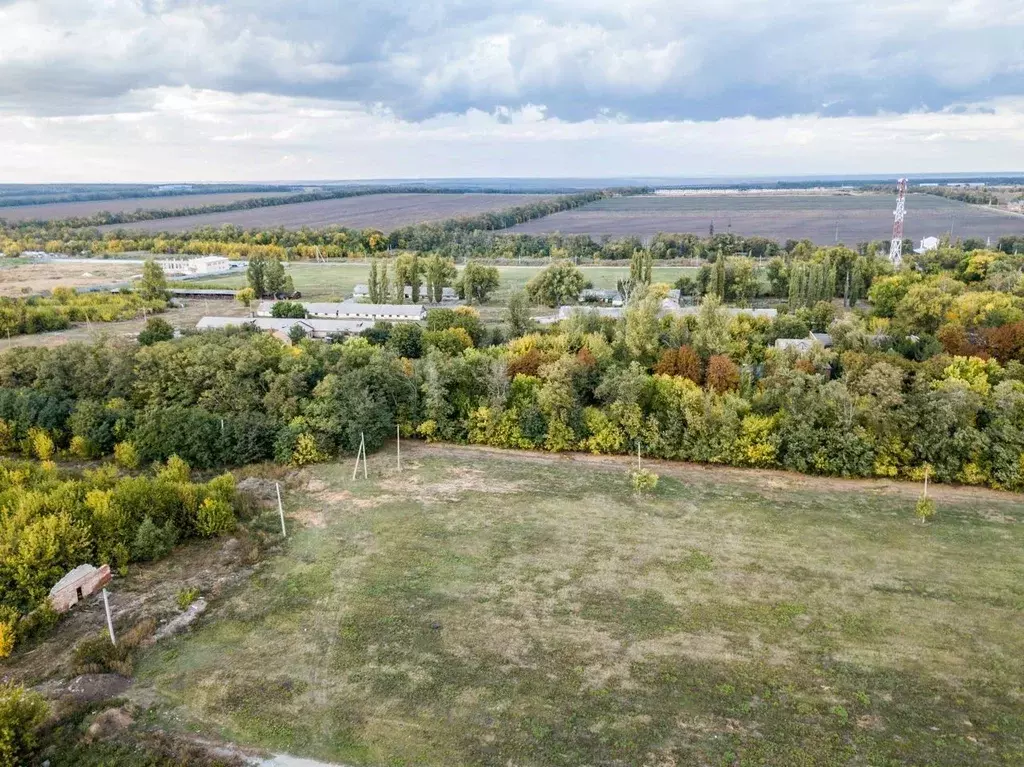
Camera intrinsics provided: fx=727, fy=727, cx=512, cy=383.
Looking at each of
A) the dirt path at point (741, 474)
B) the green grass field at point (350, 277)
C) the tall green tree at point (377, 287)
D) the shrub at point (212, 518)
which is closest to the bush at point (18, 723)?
the shrub at point (212, 518)

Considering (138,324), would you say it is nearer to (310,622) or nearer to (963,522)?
(310,622)

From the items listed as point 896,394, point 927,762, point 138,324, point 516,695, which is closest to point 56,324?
point 138,324

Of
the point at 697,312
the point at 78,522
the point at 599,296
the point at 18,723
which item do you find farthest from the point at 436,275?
the point at 18,723

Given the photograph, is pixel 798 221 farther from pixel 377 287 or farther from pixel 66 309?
pixel 66 309

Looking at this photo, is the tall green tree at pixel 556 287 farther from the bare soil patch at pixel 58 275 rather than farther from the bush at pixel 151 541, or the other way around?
the bare soil patch at pixel 58 275

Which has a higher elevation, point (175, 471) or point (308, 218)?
point (308, 218)
